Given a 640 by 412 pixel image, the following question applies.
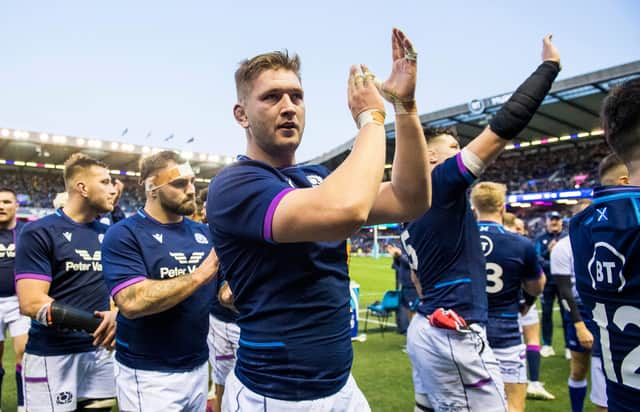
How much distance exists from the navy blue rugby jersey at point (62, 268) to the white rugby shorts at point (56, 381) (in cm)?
7

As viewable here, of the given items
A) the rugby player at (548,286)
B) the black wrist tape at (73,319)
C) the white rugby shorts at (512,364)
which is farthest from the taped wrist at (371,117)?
the rugby player at (548,286)

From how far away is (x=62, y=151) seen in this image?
38.9m

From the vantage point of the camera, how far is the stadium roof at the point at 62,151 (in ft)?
116

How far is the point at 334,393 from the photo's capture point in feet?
6.10

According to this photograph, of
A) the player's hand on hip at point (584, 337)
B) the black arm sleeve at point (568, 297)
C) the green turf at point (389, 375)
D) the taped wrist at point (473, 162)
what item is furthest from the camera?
the green turf at point (389, 375)

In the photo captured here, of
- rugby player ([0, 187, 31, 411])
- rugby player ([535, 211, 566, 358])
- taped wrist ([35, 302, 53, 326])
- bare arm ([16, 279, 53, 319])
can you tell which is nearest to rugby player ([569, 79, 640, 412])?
taped wrist ([35, 302, 53, 326])

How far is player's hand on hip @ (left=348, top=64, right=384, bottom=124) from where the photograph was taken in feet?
5.50

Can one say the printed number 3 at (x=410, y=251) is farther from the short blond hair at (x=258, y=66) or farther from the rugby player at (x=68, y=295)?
the rugby player at (x=68, y=295)

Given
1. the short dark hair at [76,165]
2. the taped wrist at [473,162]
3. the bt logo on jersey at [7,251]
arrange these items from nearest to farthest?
the taped wrist at [473,162]
the short dark hair at [76,165]
the bt logo on jersey at [7,251]

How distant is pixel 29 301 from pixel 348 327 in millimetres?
2794

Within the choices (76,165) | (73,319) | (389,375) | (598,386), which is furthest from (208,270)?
(389,375)

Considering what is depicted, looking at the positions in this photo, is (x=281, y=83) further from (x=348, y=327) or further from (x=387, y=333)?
(x=387, y=333)

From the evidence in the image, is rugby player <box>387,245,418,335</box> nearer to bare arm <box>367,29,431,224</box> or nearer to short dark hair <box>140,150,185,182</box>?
short dark hair <box>140,150,185,182</box>

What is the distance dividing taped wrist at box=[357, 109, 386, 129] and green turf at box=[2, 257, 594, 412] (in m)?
5.00
